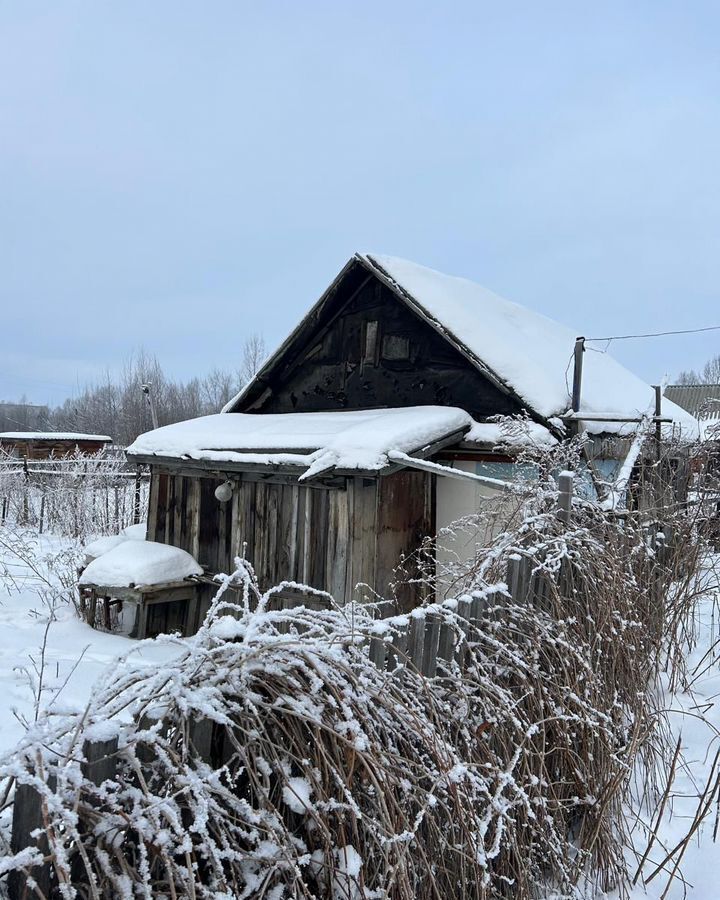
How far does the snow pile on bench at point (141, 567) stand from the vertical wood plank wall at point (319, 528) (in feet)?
0.90

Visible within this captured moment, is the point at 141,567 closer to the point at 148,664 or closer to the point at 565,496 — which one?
the point at 148,664

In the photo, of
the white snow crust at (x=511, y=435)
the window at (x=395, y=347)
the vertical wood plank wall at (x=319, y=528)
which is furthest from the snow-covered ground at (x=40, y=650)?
the window at (x=395, y=347)

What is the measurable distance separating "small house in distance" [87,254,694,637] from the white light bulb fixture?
69 millimetres

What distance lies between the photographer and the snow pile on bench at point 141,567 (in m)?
7.48

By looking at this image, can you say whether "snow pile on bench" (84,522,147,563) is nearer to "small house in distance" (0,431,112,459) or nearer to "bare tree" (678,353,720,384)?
"small house in distance" (0,431,112,459)

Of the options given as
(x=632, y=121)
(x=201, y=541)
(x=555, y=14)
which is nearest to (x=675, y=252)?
(x=632, y=121)

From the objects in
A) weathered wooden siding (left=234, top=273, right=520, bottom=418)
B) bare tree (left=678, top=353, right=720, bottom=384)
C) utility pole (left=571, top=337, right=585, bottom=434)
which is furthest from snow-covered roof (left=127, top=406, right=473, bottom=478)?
bare tree (left=678, top=353, right=720, bottom=384)

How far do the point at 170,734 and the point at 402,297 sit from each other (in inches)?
262

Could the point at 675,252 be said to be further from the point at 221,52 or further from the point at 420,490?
the point at 420,490

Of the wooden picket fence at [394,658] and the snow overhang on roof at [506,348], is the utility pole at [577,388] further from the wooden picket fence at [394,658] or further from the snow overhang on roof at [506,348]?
the wooden picket fence at [394,658]

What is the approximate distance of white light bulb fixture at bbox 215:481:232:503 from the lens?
299 inches

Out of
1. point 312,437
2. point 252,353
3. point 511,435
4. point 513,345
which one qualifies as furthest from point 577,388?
point 252,353

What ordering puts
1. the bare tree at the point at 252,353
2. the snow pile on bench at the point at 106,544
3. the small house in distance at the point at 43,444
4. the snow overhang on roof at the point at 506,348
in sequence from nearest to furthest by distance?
the snow overhang on roof at the point at 506,348 < the snow pile on bench at the point at 106,544 < the small house in distance at the point at 43,444 < the bare tree at the point at 252,353

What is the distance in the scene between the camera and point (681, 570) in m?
4.84
